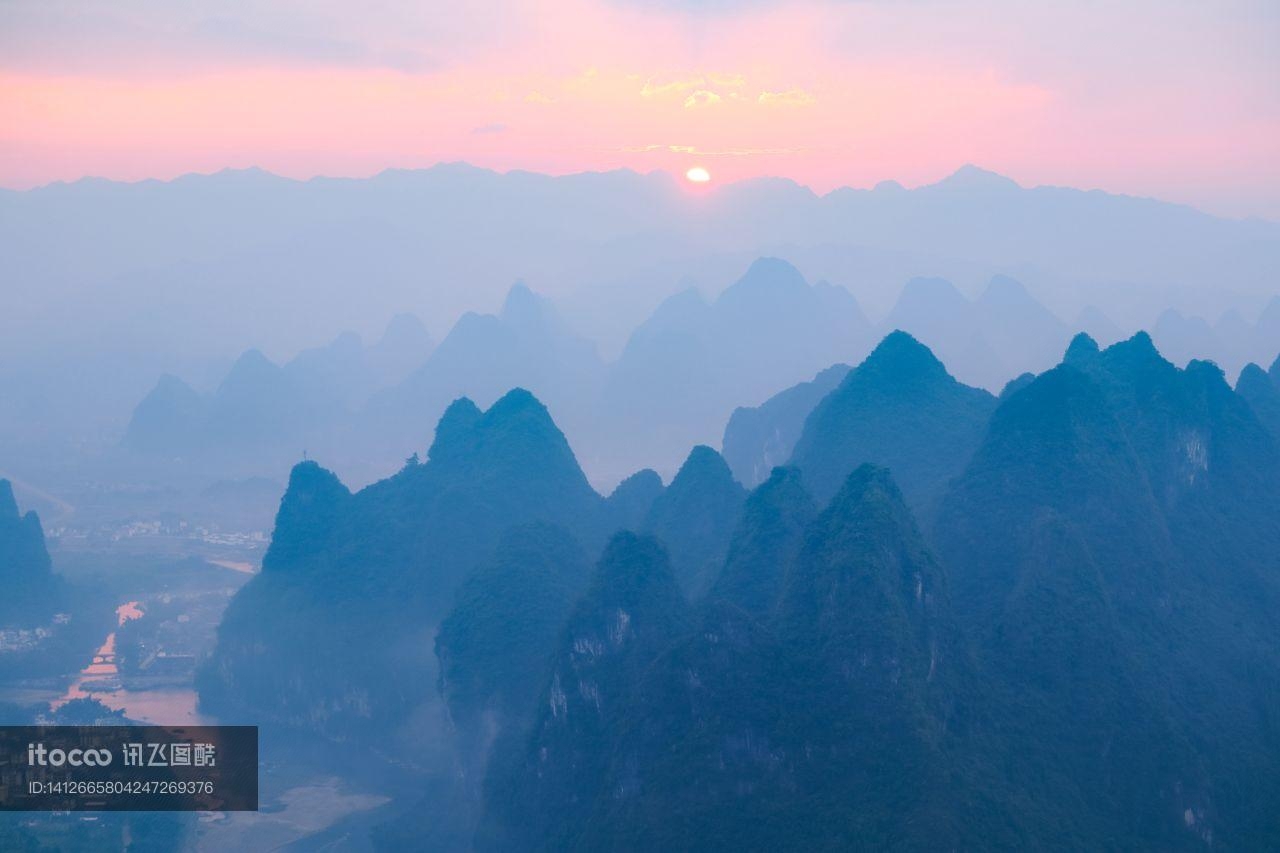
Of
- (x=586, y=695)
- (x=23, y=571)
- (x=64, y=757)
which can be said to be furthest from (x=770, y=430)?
(x=64, y=757)

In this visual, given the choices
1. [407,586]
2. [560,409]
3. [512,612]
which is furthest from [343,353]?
[512,612]

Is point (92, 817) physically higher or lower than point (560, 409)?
lower

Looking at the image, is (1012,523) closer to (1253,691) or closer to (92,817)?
(1253,691)

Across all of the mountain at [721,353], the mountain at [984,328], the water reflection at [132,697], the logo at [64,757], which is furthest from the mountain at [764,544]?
the mountain at [984,328]

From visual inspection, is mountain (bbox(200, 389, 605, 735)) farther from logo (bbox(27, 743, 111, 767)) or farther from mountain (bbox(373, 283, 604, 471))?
mountain (bbox(373, 283, 604, 471))

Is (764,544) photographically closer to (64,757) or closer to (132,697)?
(64,757)

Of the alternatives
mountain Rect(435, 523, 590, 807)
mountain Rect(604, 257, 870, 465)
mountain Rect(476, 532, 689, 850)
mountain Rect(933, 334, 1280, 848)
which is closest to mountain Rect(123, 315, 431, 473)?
mountain Rect(604, 257, 870, 465)

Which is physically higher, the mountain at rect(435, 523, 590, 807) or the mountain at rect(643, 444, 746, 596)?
the mountain at rect(643, 444, 746, 596)
